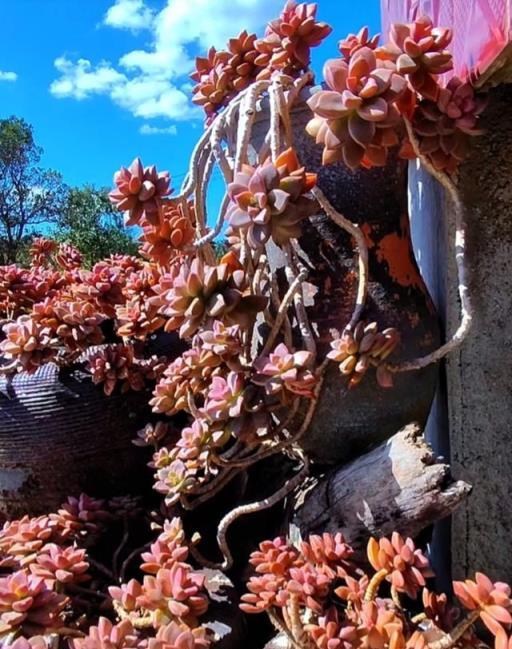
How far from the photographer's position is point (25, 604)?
625 mm

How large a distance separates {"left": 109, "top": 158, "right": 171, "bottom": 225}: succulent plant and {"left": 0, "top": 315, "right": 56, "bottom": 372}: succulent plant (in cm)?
28

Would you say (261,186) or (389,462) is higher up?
(261,186)

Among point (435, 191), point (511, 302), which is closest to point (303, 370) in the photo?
point (511, 302)

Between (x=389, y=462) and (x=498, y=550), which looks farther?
(x=498, y=550)

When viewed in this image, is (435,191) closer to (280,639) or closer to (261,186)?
(261,186)

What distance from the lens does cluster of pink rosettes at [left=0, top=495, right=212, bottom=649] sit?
0.60m

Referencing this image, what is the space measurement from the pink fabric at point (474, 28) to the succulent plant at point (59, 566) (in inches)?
28.0

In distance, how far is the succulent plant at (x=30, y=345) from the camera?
0.92 meters

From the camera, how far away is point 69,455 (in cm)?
98

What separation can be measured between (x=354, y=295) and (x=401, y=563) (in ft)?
1.12


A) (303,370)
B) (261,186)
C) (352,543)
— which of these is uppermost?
(261,186)

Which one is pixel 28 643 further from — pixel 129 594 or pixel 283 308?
pixel 283 308

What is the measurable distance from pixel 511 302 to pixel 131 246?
8.87 metres

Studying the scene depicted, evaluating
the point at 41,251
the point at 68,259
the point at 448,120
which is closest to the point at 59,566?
the point at 448,120
